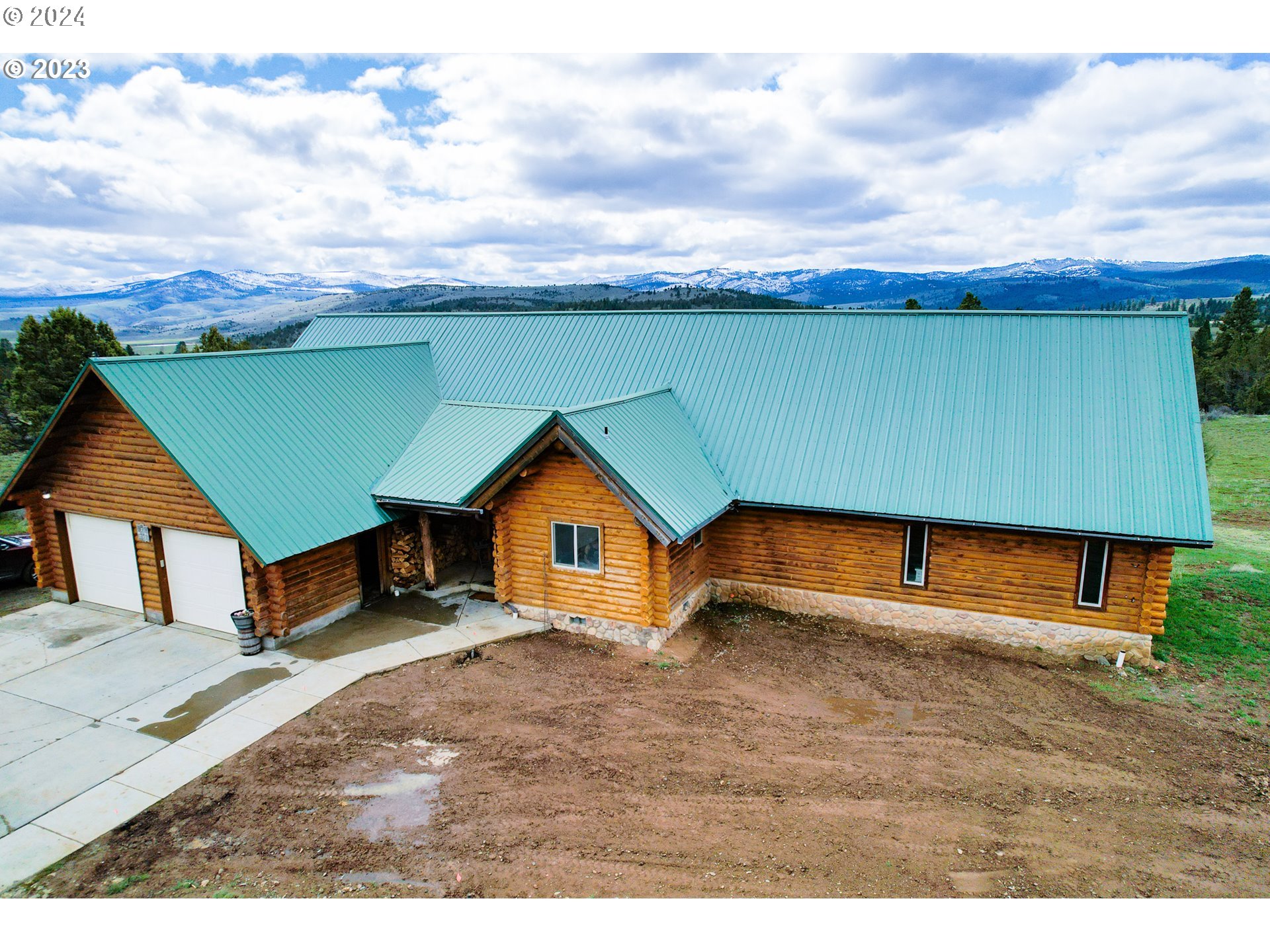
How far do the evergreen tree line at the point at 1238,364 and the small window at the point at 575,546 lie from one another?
6551 cm

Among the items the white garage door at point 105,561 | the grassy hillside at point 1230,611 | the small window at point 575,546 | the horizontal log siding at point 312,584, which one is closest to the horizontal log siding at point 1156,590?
the grassy hillside at point 1230,611

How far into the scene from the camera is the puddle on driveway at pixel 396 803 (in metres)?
9.34

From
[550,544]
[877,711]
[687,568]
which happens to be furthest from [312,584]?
[877,711]

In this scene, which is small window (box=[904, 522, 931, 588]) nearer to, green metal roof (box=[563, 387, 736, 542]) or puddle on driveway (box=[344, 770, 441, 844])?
green metal roof (box=[563, 387, 736, 542])

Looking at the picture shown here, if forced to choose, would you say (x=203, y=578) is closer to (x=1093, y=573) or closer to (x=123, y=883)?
(x=123, y=883)

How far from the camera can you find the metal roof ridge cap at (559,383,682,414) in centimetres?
1431

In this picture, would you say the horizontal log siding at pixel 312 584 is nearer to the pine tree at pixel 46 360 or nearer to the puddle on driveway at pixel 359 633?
the puddle on driveway at pixel 359 633

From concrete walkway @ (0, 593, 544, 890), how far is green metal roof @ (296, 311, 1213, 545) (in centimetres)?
673

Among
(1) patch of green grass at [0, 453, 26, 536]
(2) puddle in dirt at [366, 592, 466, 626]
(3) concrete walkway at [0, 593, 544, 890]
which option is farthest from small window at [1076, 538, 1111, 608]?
(1) patch of green grass at [0, 453, 26, 536]

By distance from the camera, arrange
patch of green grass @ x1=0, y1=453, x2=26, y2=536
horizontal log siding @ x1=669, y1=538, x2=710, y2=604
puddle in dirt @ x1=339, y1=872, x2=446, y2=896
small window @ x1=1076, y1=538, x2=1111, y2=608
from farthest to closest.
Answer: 1. patch of green grass @ x1=0, y1=453, x2=26, y2=536
2. horizontal log siding @ x1=669, y1=538, x2=710, y2=604
3. small window @ x1=1076, y1=538, x2=1111, y2=608
4. puddle in dirt @ x1=339, y1=872, x2=446, y2=896

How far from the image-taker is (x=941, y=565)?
1511 centimetres

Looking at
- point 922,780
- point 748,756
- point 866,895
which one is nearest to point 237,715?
point 748,756

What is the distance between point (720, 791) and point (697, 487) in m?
6.65

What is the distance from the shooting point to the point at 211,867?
8641 mm
